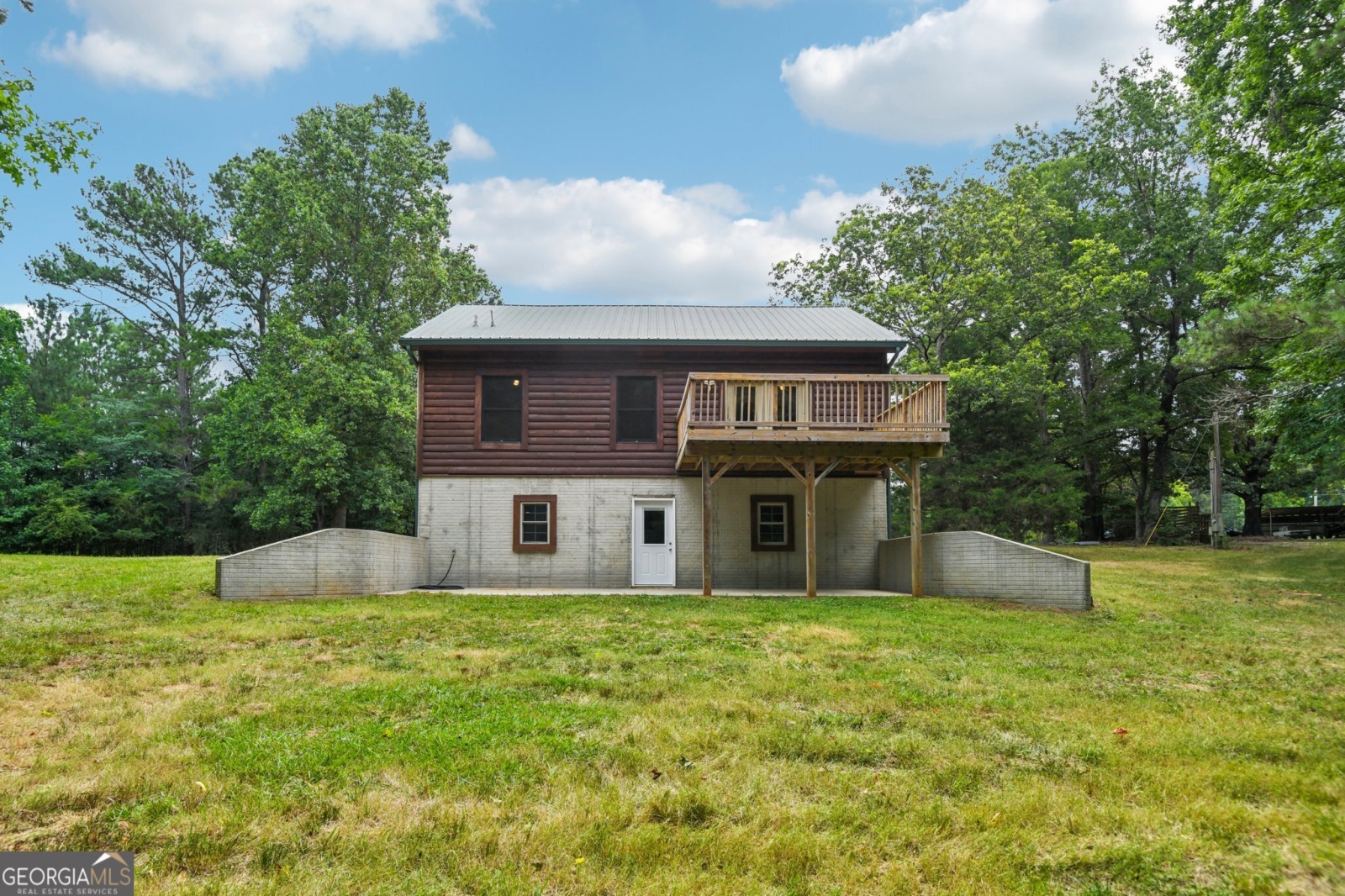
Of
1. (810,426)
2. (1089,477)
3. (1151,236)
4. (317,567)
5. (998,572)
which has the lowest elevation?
(998,572)

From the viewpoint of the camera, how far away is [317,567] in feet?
39.3

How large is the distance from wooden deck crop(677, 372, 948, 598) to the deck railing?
15mm

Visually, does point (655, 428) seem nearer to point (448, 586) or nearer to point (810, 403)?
point (810, 403)

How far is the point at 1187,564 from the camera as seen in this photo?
17.3 m

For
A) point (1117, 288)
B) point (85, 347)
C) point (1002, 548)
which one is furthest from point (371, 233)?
point (1117, 288)

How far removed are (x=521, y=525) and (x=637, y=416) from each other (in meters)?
3.34

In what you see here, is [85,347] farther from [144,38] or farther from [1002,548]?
[1002,548]

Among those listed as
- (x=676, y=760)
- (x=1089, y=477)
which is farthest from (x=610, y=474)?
(x=1089, y=477)

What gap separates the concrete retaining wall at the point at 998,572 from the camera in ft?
36.2

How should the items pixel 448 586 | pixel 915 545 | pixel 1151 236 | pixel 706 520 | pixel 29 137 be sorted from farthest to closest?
pixel 1151 236
pixel 448 586
pixel 706 520
pixel 915 545
pixel 29 137

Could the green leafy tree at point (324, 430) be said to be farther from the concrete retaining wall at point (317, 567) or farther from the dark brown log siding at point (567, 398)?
the concrete retaining wall at point (317, 567)

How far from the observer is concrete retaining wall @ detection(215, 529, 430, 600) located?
36.8 feet

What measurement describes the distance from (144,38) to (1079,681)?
25293 mm

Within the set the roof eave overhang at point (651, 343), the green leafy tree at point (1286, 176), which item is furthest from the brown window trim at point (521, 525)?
the green leafy tree at point (1286, 176)
